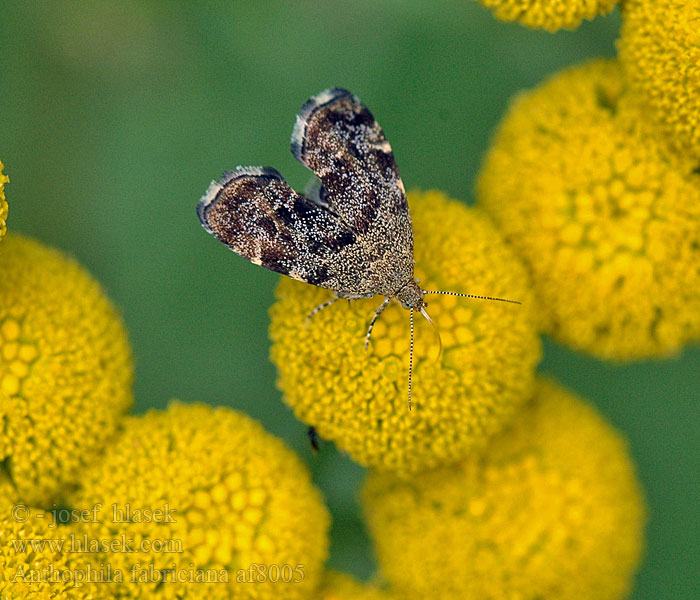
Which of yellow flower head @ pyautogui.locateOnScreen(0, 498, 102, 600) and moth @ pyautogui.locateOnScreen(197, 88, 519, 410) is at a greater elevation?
moth @ pyautogui.locateOnScreen(197, 88, 519, 410)

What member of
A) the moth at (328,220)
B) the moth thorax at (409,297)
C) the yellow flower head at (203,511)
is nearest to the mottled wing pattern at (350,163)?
the moth at (328,220)

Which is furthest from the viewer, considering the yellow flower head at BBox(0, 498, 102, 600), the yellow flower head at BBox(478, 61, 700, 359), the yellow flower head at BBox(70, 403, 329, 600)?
the yellow flower head at BBox(478, 61, 700, 359)

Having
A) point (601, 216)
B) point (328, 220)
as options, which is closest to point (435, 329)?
point (328, 220)

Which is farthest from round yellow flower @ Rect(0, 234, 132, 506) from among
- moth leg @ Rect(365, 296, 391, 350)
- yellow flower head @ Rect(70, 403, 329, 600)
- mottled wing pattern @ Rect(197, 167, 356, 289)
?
moth leg @ Rect(365, 296, 391, 350)

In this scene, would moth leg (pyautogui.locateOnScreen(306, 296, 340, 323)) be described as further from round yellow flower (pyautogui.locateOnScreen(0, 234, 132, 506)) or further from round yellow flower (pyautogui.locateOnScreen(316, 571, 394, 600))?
round yellow flower (pyautogui.locateOnScreen(316, 571, 394, 600))

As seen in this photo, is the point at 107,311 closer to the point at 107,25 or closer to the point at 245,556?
the point at 245,556

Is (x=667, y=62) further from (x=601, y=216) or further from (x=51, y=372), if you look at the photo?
(x=51, y=372)
